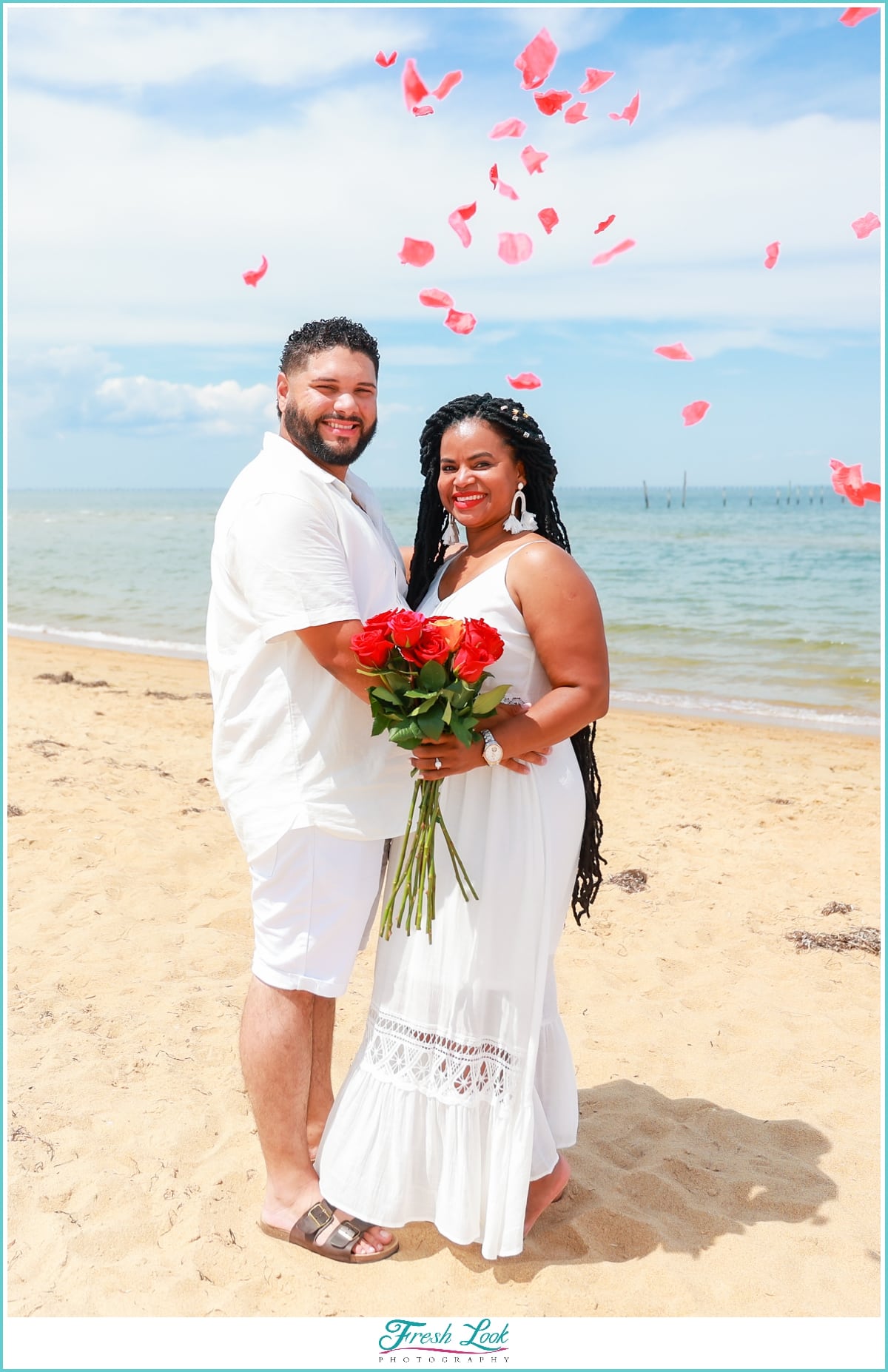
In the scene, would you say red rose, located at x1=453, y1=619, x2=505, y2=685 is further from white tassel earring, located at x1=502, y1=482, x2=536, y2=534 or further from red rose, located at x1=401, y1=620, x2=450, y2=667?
white tassel earring, located at x1=502, y1=482, x2=536, y2=534

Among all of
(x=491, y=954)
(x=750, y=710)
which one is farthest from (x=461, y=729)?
(x=750, y=710)

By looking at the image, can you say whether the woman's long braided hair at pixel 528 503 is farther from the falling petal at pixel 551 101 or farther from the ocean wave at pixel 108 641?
the ocean wave at pixel 108 641

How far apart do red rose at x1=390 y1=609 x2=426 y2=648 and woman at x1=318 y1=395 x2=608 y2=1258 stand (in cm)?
40

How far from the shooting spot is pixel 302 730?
312cm

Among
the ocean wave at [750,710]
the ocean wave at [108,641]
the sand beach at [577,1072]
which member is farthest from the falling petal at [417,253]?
the ocean wave at [108,641]

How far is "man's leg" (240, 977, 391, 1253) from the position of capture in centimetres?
325

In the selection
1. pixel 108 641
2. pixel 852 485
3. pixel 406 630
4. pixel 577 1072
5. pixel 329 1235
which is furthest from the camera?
pixel 108 641

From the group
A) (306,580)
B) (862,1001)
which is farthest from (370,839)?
(862,1001)

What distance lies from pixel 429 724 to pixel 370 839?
58 cm

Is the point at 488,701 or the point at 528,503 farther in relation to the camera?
the point at 528,503

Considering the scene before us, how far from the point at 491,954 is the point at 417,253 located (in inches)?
126

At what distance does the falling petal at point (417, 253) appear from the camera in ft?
15.4

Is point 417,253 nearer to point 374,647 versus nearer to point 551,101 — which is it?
point 551,101

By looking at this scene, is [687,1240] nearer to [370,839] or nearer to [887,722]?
[370,839]
